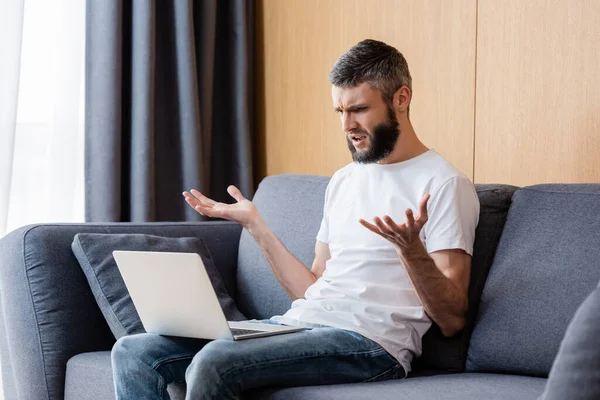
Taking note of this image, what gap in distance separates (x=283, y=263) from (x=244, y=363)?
57 centimetres

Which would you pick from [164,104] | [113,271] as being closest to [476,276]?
[113,271]

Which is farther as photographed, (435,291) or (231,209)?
(231,209)

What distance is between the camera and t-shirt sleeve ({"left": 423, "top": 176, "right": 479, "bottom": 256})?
1.95 metres

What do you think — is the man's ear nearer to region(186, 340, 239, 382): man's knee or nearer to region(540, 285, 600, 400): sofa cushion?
region(186, 340, 239, 382): man's knee

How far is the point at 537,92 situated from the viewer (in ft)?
7.53

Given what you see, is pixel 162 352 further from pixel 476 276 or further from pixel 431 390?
pixel 476 276

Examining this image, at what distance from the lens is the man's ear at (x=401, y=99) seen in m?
2.18

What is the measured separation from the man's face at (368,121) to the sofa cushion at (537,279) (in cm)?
35

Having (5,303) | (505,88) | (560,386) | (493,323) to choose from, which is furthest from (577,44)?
(5,303)

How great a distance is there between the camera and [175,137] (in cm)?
344

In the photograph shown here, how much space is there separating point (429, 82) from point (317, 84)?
2.11 feet

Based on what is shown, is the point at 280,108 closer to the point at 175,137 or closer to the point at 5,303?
the point at 175,137

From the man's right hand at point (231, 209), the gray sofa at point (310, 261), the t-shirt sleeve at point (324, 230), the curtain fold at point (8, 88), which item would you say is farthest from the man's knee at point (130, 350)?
the curtain fold at point (8, 88)

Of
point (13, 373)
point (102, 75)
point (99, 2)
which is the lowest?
point (13, 373)
